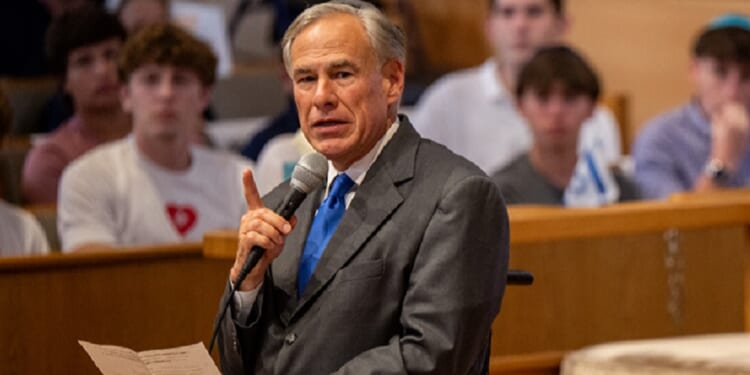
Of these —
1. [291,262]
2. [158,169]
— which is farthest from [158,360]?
[158,169]

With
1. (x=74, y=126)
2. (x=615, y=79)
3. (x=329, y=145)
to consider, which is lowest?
(x=615, y=79)

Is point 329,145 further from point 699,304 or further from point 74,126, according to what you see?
point 74,126

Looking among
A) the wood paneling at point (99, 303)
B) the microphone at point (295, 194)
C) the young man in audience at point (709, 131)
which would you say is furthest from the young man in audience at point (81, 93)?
the microphone at point (295, 194)

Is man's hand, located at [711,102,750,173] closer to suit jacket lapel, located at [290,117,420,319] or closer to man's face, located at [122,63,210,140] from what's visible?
man's face, located at [122,63,210,140]

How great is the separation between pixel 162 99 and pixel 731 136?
6.72ft

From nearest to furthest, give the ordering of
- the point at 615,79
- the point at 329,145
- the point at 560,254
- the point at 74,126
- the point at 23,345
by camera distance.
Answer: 1. the point at 329,145
2. the point at 23,345
3. the point at 560,254
4. the point at 74,126
5. the point at 615,79

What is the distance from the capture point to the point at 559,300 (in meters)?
4.03

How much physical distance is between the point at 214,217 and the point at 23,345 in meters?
1.03

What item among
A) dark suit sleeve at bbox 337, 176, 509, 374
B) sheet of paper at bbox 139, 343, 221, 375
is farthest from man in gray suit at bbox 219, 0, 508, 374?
sheet of paper at bbox 139, 343, 221, 375

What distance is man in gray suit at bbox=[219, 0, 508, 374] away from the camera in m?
2.46

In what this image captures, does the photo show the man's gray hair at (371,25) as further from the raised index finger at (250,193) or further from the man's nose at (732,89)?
the man's nose at (732,89)

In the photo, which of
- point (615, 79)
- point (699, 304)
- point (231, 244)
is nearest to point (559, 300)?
point (699, 304)

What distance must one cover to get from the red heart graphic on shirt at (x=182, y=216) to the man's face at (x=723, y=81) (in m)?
2.02

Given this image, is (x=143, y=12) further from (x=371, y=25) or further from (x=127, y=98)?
(x=371, y=25)
